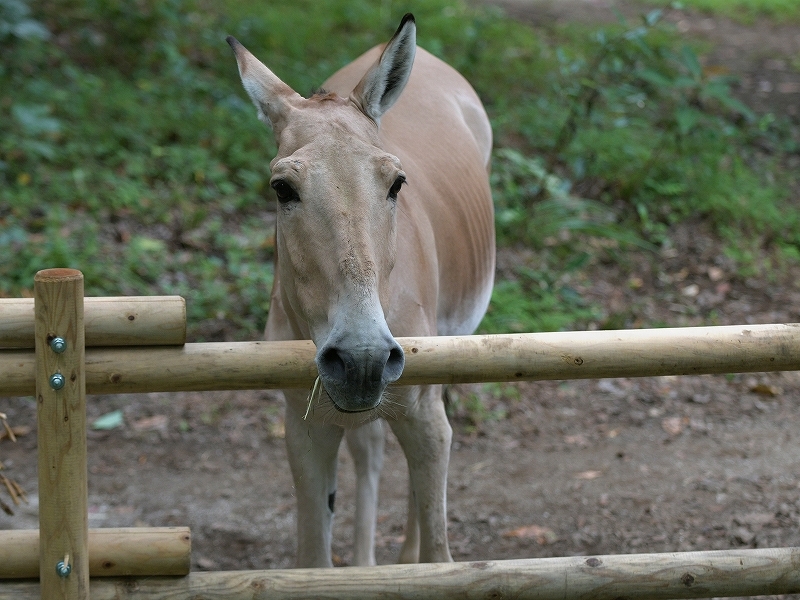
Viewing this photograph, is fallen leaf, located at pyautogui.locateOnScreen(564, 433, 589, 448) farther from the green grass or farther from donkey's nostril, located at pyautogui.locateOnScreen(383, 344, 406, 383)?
the green grass

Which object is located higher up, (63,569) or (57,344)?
(57,344)

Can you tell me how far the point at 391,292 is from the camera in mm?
3057

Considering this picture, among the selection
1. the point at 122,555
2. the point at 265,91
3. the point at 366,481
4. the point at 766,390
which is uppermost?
the point at 265,91

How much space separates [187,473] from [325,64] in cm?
489

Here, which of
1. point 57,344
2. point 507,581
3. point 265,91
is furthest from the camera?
point 265,91

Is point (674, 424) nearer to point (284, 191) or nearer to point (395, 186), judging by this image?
point (395, 186)

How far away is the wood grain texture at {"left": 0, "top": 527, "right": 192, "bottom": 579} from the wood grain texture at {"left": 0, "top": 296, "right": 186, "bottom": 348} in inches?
22.5

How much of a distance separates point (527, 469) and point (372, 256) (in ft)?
9.26

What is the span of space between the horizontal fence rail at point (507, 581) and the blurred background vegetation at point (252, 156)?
3.09 meters

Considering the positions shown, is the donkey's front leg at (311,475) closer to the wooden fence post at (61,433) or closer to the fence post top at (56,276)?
the wooden fence post at (61,433)

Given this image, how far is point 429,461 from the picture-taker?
3.27 m

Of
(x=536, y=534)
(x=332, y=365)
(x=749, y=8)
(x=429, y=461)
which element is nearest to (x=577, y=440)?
(x=536, y=534)

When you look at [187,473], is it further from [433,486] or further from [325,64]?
A: [325,64]

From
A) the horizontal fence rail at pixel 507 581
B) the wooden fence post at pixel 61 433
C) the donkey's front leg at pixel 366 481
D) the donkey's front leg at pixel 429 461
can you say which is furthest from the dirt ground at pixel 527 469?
the wooden fence post at pixel 61 433
